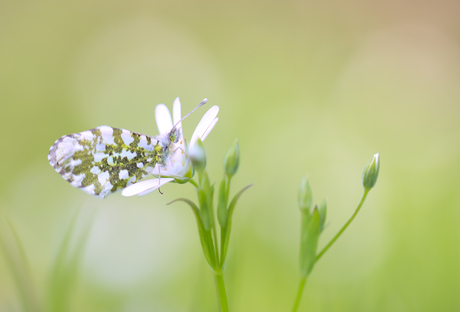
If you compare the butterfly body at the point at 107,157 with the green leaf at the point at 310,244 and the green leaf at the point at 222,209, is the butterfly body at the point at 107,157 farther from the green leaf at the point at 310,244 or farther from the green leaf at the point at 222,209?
the green leaf at the point at 310,244

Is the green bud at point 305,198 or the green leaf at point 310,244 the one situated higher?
the green bud at point 305,198

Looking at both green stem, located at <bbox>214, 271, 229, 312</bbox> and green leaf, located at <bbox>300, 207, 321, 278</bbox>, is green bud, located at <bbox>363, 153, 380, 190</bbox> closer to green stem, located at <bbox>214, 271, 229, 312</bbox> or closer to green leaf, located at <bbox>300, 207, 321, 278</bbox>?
green leaf, located at <bbox>300, 207, 321, 278</bbox>

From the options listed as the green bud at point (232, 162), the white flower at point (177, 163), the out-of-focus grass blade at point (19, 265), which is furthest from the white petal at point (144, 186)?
the out-of-focus grass blade at point (19, 265)

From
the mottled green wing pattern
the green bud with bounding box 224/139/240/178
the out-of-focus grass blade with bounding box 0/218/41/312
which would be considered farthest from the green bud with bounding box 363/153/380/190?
the out-of-focus grass blade with bounding box 0/218/41/312

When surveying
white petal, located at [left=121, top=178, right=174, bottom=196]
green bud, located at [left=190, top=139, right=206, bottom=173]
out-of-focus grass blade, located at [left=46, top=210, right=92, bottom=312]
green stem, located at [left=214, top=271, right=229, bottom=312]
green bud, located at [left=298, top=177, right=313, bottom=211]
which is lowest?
green stem, located at [left=214, top=271, right=229, bottom=312]

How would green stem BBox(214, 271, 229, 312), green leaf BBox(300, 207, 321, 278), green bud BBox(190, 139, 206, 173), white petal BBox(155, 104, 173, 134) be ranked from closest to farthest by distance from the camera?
1. green stem BBox(214, 271, 229, 312)
2. green leaf BBox(300, 207, 321, 278)
3. green bud BBox(190, 139, 206, 173)
4. white petal BBox(155, 104, 173, 134)

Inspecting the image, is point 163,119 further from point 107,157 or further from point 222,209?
point 222,209

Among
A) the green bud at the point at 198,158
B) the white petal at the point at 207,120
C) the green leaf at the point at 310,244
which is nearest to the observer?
the green leaf at the point at 310,244

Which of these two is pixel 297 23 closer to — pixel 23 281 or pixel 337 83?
pixel 337 83

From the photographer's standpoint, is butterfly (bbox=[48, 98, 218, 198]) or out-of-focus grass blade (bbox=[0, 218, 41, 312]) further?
butterfly (bbox=[48, 98, 218, 198])
